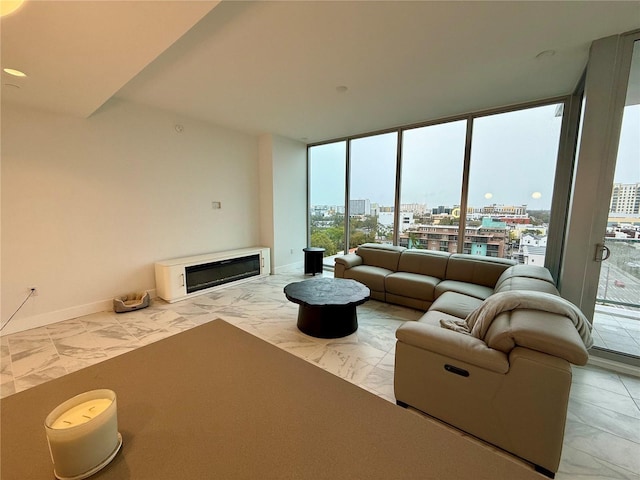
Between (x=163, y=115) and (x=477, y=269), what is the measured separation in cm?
504

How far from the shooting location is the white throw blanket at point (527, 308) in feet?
5.25

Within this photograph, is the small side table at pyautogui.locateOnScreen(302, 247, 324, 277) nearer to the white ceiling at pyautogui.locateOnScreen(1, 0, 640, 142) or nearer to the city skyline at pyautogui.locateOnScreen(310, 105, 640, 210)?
the city skyline at pyautogui.locateOnScreen(310, 105, 640, 210)

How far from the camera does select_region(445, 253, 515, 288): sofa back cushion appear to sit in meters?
3.43

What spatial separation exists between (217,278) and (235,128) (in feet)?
8.99

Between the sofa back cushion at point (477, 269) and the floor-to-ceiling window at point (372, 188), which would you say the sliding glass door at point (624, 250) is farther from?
the floor-to-ceiling window at point (372, 188)

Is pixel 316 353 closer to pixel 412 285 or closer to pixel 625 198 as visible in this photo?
pixel 412 285

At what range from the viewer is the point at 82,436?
19.2 inches

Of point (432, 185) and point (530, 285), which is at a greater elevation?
point (432, 185)

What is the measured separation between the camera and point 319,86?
318cm

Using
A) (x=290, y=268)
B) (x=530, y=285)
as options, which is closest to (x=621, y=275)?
(x=530, y=285)

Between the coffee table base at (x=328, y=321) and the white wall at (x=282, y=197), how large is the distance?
2729 millimetres

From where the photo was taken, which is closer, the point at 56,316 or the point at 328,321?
the point at 328,321

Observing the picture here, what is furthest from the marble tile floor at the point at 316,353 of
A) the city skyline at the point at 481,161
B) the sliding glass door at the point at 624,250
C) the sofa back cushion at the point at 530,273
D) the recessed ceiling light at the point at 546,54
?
the recessed ceiling light at the point at 546,54

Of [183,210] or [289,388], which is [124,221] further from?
[289,388]
